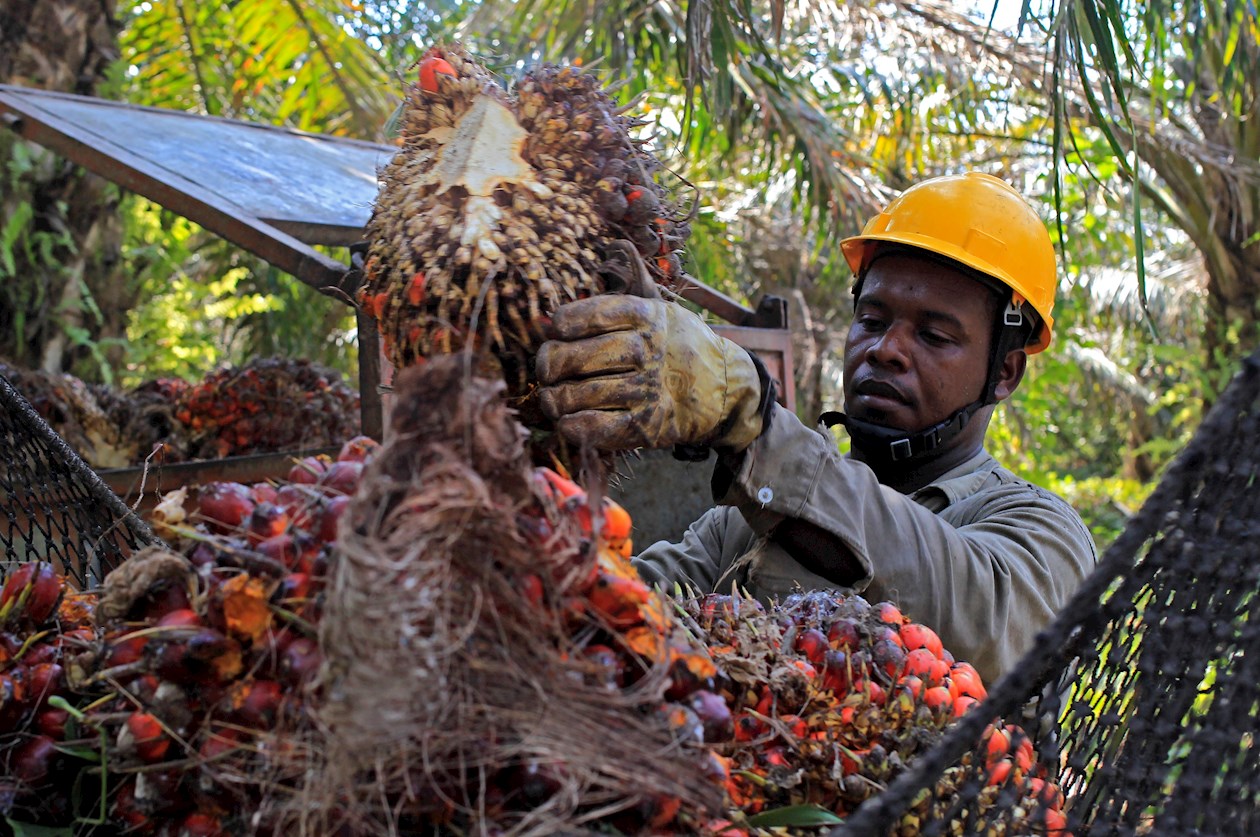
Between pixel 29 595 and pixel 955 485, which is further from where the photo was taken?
pixel 955 485

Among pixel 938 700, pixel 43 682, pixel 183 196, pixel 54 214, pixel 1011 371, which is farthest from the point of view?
pixel 54 214

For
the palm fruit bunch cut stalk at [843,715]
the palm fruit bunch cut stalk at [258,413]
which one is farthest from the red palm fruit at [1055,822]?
the palm fruit bunch cut stalk at [258,413]

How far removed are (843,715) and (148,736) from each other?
0.75 meters

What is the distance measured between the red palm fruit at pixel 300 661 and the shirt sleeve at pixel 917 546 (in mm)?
901

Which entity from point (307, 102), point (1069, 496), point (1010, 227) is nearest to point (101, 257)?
point (307, 102)

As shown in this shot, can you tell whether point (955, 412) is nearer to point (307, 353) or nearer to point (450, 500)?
point (450, 500)

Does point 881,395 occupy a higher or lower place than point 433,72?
lower

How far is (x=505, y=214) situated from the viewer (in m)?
1.53

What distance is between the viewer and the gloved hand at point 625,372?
1.49 metres

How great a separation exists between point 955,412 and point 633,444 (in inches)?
50.0

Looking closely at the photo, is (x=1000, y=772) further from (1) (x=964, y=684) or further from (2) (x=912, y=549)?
(2) (x=912, y=549)

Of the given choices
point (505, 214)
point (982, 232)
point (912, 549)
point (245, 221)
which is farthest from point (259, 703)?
point (245, 221)

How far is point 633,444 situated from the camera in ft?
5.04

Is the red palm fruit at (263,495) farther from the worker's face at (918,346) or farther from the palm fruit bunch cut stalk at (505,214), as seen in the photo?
the worker's face at (918,346)
